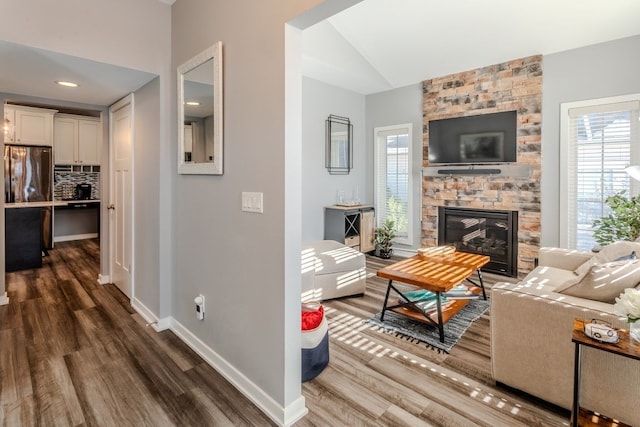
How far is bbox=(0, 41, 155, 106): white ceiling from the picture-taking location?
228 cm

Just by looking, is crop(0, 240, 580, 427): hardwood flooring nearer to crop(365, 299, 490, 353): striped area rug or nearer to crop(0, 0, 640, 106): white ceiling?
crop(365, 299, 490, 353): striped area rug

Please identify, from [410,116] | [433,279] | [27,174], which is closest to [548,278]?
[433,279]

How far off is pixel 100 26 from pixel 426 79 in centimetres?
417

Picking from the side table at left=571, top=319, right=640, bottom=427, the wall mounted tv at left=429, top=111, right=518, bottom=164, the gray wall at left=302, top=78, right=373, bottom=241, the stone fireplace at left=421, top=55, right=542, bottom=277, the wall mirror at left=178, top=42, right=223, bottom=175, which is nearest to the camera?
the side table at left=571, top=319, right=640, bottom=427

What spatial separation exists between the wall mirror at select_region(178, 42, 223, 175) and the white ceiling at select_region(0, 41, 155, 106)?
18.8 inches

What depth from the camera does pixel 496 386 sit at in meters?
2.04

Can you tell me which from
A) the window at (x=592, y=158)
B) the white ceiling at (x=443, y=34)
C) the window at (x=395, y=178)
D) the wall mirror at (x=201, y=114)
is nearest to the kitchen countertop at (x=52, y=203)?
the wall mirror at (x=201, y=114)

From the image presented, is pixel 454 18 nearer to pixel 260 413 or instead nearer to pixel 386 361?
Result: pixel 386 361

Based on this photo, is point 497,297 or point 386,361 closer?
point 497,297

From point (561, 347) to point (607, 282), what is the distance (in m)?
0.43

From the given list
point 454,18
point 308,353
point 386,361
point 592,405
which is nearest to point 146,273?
point 308,353

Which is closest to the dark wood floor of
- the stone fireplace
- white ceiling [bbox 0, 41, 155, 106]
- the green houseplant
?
white ceiling [bbox 0, 41, 155, 106]

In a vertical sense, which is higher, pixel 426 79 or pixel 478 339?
pixel 426 79

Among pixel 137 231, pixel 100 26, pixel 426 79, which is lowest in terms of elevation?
pixel 137 231
